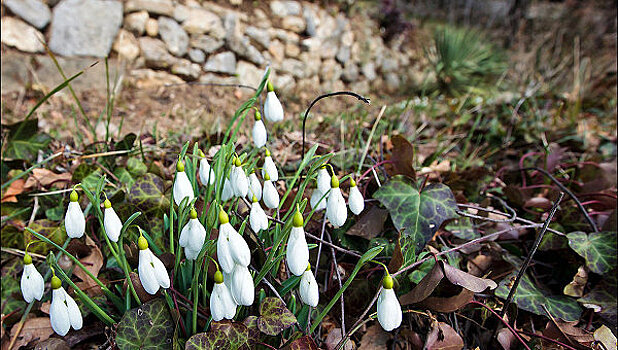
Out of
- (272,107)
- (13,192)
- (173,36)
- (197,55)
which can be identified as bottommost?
(197,55)

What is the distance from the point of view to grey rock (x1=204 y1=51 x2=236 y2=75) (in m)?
4.45

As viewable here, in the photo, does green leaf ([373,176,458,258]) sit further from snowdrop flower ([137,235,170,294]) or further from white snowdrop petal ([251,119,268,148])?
snowdrop flower ([137,235,170,294])

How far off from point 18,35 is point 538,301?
13.6 ft

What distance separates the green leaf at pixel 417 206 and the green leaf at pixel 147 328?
627 millimetres

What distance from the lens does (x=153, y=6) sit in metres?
4.01

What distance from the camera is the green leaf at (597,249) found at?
121cm

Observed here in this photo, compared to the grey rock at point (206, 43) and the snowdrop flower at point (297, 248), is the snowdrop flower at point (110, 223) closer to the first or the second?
the snowdrop flower at point (297, 248)

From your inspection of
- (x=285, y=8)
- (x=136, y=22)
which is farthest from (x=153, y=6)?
(x=285, y=8)

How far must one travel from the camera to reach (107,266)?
3.76ft

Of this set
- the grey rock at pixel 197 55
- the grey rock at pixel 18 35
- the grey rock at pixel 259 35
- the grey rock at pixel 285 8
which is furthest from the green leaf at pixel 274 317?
Answer: the grey rock at pixel 285 8

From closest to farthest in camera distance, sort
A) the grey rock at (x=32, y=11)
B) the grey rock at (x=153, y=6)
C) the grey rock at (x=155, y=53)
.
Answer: the grey rock at (x=32, y=11)
the grey rock at (x=153, y=6)
the grey rock at (x=155, y=53)

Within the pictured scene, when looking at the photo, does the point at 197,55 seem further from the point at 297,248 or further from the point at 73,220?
the point at 297,248

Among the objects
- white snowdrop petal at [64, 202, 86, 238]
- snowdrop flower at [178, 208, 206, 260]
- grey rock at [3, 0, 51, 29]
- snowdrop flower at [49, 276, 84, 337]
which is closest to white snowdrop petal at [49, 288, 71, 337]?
snowdrop flower at [49, 276, 84, 337]

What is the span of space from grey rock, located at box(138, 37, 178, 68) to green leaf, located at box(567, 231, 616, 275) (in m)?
3.88
